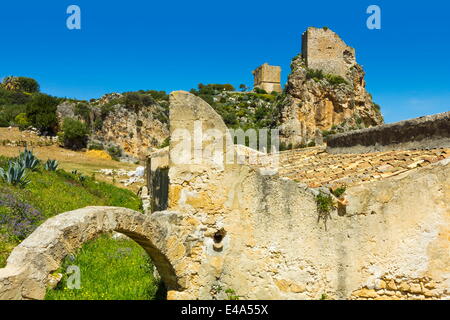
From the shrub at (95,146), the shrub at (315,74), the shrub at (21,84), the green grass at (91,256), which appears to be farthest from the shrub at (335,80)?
the shrub at (21,84)

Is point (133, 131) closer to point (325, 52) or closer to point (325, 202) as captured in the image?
point (325, 52)

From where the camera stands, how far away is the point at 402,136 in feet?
21.6

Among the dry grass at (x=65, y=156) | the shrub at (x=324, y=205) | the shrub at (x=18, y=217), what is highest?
the dry grass at (x=65, y=156)

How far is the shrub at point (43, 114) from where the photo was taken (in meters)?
36.2

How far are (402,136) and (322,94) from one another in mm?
33471

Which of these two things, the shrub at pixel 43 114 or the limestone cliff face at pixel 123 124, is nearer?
the shrub at pixel 43 114

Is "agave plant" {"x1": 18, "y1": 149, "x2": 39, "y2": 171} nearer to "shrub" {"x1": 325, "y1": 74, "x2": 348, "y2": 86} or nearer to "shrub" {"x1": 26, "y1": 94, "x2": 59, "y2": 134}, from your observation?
"shrub" {"x1": 26, "y1": 94, "x2": 59, "y2": 134}

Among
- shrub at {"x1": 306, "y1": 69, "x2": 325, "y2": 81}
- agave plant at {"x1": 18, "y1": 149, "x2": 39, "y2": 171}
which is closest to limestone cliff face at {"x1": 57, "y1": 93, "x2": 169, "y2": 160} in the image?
shrub at {"x1": 306, "y1": 69, "x2": 325, "y2": 81}

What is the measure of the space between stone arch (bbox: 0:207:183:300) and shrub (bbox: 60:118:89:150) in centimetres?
3244

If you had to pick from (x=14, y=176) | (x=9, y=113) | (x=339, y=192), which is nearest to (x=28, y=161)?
(x=14, y=176)

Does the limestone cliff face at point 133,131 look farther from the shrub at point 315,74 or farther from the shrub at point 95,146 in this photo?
the shrub at point 315,74

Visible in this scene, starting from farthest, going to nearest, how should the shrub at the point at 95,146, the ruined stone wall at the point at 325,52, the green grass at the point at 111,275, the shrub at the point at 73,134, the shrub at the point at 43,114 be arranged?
the ruined stone wall at the point at 325,52
the shrub at the point at 43,114
the shrub at the point at 95,146
the shrub at the point at 73,134
the green grass at the point at 111,275

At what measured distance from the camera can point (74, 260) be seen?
27.1ft
